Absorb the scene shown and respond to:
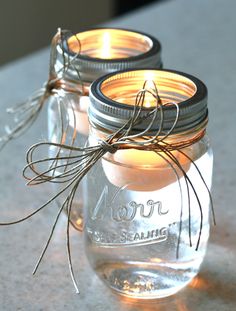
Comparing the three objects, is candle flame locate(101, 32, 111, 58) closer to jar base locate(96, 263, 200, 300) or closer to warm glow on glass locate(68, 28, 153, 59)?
warm glow on glass locate(68, 28, 153, 59)

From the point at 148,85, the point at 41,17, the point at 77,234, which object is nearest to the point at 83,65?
the point at 148,85

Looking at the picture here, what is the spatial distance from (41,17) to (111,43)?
137 cm

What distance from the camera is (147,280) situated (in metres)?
0.65

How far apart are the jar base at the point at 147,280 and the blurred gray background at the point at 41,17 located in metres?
1.45

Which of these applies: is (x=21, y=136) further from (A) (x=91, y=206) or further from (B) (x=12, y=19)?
(B) (x=12, y=19)

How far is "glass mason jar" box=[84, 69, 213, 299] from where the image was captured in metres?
0.60

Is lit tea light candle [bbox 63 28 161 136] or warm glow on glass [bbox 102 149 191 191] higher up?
lit tea light candle [bbox 63 28 161 136]

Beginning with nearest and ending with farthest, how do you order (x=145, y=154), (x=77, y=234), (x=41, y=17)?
(x=145, y=154)
(x=77, y=234)
(x=41, y=17)

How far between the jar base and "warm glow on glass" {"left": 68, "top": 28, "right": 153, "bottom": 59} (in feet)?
0.72

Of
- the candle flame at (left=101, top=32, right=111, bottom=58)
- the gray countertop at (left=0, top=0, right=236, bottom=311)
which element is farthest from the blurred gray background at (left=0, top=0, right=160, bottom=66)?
the candle flame at (left=101, top=32, right=111, bottom=58)

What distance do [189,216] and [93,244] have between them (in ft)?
0.34

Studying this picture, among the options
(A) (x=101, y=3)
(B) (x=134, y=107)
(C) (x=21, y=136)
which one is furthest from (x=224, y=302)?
(A) (x=101, y=3)

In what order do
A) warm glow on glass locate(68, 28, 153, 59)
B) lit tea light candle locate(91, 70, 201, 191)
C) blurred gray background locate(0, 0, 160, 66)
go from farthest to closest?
blurred gray background locate(0, 0, 160, 66) < warm glow on glass locate(68, 28, 153, 59) < lit tea light candle locate(91, 70, 201, 191)

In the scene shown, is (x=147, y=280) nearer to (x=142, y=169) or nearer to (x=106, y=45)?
(x=142, y=169)
